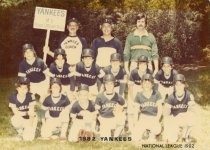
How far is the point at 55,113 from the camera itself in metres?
5.70

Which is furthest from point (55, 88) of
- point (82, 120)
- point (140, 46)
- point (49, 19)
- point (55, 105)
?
point (140, 46)

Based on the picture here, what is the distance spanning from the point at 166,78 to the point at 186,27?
2.55 m

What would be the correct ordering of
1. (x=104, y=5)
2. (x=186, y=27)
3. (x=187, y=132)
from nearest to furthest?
1. (x=187, y=132)
2. (x=104, y=5)
3. (x=186, y=27)

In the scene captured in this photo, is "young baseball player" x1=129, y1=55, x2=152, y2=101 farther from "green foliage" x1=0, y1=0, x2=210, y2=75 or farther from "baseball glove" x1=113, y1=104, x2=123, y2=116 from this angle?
"green foliage" x1=0, y1=0, x2=210, y2=75

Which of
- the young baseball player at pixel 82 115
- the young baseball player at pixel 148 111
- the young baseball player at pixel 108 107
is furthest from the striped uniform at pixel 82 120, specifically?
the young baseball player at pixel 148 111

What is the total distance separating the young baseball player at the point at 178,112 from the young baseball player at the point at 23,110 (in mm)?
1803

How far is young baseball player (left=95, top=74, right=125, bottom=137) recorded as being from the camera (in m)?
5.66

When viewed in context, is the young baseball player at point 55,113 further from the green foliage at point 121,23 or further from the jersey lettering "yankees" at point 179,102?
the green foliage at point 121,23

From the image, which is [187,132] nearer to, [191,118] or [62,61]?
[191,118]

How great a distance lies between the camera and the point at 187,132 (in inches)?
225

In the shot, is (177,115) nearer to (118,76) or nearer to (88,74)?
(118,76)

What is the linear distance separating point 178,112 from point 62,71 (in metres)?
1.68

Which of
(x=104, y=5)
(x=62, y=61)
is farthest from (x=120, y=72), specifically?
(x=104, y=5)

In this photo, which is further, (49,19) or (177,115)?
(49,19)
